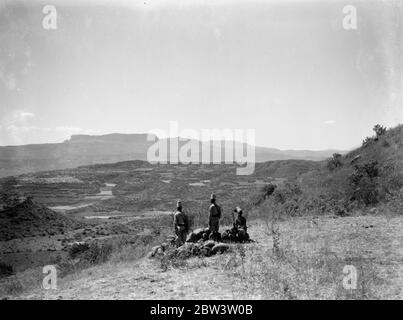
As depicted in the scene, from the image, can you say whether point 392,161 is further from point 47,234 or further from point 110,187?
point 110,187

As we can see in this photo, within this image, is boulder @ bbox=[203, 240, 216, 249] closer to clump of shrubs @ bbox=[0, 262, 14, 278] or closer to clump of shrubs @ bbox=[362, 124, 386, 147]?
clump of shrubs @ bbox=[0, 262, 14, 278]

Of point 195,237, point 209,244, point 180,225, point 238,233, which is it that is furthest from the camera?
point 195,237

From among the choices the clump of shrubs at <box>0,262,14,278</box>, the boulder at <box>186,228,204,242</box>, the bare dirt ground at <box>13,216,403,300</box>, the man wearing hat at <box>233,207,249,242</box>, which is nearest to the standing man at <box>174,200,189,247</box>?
the boulder at <box>186,228,204,242</box>

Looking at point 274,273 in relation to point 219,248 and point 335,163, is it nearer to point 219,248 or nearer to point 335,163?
point 219,248

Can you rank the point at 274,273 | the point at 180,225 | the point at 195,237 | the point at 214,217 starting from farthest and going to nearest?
the point at 195,237
the point at 214,217
the point at 180,225
the point at 274,273

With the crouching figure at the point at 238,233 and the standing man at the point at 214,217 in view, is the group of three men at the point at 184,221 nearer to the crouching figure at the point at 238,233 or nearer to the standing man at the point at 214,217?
the standing man at the point at 214,217

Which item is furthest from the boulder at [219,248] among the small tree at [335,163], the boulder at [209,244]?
the small tree at [335,163]

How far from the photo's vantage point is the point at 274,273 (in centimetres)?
974

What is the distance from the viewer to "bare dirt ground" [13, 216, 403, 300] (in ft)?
28.4

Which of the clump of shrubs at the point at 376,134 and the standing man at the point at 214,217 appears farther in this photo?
the clump of shrubs at the point at 376,134

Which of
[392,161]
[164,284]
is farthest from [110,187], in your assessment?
[164,284]

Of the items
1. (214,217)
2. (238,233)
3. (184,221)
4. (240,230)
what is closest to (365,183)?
(240,230)

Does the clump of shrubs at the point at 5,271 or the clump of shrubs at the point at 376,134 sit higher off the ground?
the clump of shrubs at the point at 376,134

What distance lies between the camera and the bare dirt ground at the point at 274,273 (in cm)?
866
